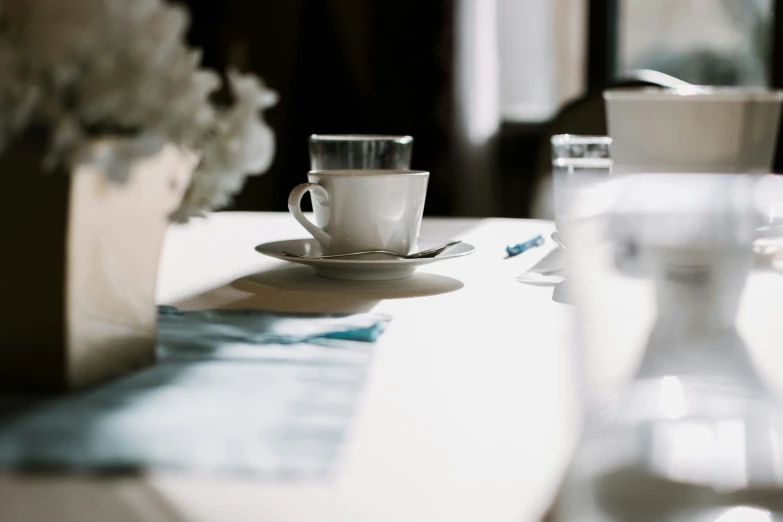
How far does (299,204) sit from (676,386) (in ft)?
1.56

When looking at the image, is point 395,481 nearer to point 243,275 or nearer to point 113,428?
point 113,428

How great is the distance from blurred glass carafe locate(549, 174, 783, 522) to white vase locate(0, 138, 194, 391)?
241 mm

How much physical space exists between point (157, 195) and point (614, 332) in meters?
0.26

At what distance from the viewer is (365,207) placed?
0.76 m

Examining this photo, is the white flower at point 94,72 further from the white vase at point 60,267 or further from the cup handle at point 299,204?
the cup handle at point 299,204

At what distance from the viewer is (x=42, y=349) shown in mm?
440

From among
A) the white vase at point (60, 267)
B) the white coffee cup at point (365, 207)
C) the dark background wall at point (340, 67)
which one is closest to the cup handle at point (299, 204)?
the white coffee cup at point (365, 207)

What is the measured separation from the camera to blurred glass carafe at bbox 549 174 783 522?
30 cm

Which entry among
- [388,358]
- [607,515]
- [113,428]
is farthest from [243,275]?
[607,515]

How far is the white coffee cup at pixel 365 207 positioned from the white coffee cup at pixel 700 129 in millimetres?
205

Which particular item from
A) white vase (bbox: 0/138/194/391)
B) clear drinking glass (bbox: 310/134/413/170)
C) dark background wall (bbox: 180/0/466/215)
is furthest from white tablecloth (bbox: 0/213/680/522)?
dark background wall (bbox: 180/0/466/215)

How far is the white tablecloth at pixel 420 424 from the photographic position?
1.02 ft

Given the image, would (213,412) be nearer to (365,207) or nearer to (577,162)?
(365,207)

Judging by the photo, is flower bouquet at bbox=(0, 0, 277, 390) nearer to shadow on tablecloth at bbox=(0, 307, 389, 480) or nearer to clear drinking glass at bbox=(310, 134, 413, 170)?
shadow on tablecloth at bbox=(0, 307, 389, 480)
